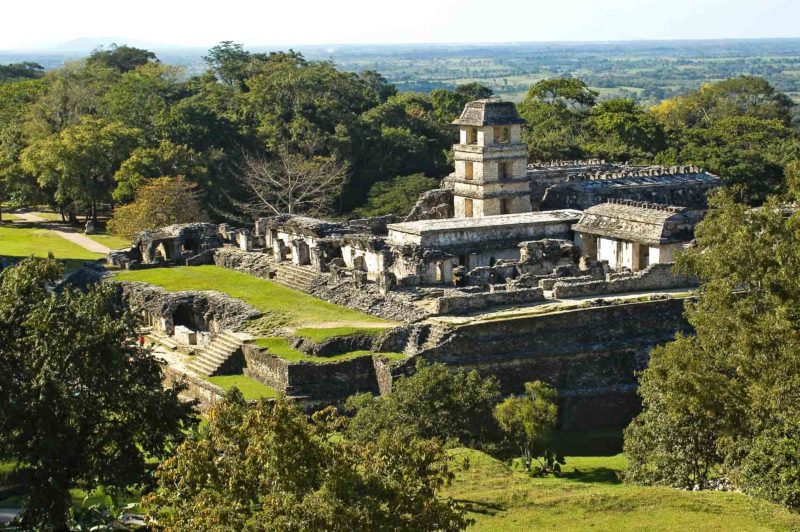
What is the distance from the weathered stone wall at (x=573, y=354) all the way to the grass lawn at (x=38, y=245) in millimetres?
19634

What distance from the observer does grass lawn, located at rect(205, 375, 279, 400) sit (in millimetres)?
32916

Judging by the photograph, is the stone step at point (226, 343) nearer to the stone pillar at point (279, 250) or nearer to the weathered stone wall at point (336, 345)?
the weathered stone wall at point (336, 345)

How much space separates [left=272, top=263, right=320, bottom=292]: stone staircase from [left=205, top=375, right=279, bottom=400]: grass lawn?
641 cm

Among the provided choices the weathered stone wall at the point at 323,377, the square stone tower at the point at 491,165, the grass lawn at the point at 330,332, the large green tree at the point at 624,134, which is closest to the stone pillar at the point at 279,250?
the square stone tower at the point at 491,165

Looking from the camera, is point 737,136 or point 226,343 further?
point 737,136

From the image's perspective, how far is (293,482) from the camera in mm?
16766

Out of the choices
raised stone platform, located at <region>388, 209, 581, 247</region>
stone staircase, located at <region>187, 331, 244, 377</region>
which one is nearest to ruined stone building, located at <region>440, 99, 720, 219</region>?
raised stone platform, located at <region>388, 209, 581, 247</region>

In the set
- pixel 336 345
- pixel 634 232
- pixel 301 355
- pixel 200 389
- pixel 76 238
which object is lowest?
pixel 200 389

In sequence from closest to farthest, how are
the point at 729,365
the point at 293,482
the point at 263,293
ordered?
the point at 293,482 → the point at 729,365 → the point at 263,293

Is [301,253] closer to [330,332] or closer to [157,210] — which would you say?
[330,332]

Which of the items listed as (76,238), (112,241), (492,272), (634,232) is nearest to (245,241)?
(112,241)

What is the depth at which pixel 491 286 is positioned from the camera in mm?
37469

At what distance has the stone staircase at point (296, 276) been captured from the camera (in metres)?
40.8

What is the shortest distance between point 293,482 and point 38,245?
38.3m
